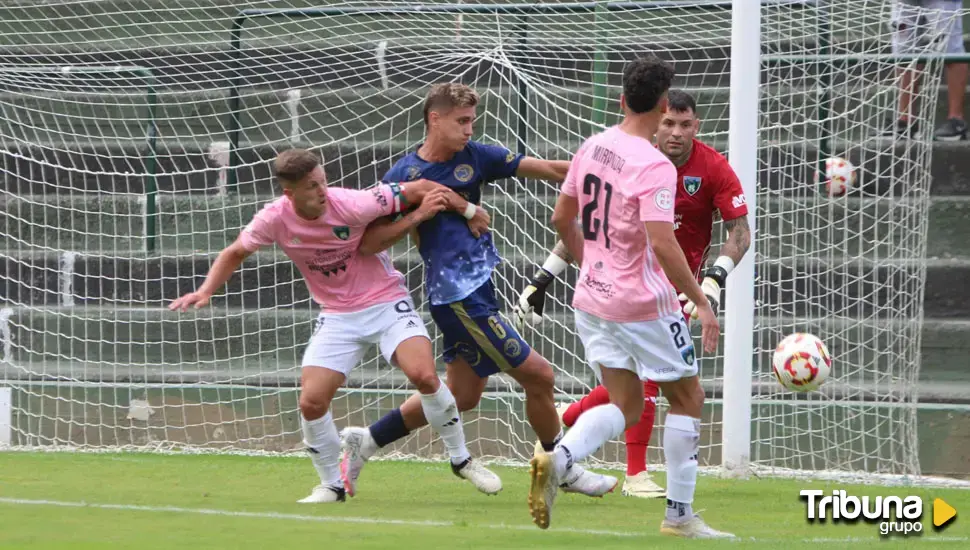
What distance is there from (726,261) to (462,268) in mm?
1185

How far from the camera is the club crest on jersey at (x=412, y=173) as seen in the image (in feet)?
21.3

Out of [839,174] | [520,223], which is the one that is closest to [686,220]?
[839,174]

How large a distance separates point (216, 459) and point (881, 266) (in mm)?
4228

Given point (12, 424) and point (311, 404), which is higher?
point (311, 404)

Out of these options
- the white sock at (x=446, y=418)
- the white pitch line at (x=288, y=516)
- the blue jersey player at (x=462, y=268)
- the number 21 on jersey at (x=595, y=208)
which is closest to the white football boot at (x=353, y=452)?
the blue jersey player at (x=462, y=268)

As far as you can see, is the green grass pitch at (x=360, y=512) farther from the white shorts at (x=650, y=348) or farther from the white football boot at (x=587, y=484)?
the white shorts at (x=650, y=348)

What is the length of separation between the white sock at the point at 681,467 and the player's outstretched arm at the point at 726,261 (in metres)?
0.88

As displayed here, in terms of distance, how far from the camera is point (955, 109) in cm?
1009

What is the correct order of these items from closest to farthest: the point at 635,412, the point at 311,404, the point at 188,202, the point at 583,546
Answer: the point at 583,546
the point at 635,412
the point at 311,404
the point at 188,202

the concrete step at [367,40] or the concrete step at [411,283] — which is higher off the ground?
the concrete step at [367,40]

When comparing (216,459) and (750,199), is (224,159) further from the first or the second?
(750,199)

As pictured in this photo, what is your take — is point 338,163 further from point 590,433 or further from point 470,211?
point 590,433

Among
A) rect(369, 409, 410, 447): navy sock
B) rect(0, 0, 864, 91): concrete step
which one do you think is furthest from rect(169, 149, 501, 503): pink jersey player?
rect(0, 0, 864, 91): concrete step

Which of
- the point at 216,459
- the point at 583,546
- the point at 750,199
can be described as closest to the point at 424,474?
the point at 216,459
